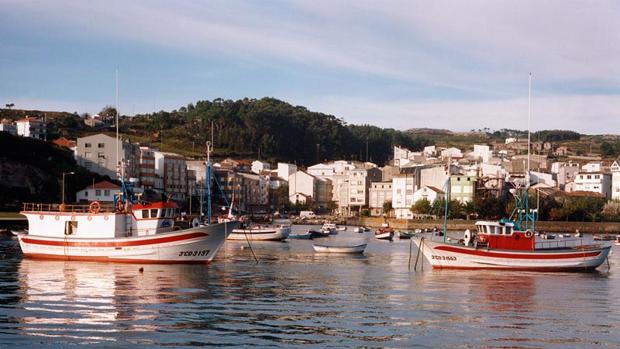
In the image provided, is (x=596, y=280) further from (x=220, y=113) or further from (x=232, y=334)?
(x=220, y=113)

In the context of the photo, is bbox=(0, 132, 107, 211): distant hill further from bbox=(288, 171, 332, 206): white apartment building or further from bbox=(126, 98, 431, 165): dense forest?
bbox=(126, 98, 431, 165): dense forest

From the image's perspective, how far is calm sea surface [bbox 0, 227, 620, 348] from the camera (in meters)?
21.2

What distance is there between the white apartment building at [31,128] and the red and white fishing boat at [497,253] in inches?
4052

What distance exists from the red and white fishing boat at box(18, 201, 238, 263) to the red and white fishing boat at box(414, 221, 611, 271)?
37.0ft

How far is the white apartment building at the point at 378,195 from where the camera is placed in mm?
140125

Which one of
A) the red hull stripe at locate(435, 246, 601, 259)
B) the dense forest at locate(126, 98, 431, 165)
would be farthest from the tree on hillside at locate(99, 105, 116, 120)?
the red hull stripe at locate(435, 246, 601, 259)

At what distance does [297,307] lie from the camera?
26688mm

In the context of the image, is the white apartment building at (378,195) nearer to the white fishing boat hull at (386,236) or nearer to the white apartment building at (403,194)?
the white apartment building at (403,194)

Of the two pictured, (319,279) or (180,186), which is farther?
(180,186)

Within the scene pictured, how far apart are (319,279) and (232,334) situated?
50.7 ft

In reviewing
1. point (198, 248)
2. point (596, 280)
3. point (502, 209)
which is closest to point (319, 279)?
point (198, 248)

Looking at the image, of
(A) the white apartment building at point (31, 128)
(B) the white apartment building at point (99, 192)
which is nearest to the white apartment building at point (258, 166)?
(A) the white apartment building at point (31, 128)

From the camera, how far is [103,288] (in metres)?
31.3

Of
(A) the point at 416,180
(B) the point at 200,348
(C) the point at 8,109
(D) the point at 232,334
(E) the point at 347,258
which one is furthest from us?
(C) the point at 8,109
